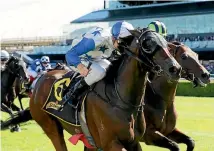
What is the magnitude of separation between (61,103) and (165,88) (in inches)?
54.5

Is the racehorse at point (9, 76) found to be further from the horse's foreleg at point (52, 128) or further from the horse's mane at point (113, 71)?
the horse's mane at point (113, 71)

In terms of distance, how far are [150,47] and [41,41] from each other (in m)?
62.7

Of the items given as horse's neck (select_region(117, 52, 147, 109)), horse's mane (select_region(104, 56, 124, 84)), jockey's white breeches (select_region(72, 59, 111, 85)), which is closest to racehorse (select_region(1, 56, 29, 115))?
jockey's white breeches (select_region(72, 59, 111, 85))

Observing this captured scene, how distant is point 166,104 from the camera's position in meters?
5.95

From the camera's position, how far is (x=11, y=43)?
63.0 m

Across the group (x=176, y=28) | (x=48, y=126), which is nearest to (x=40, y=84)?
(x=48, y=126)

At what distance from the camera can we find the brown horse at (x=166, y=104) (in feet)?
19.0

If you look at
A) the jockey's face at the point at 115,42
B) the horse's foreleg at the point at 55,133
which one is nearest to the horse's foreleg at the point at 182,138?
the horse's foreleg at the point at 55,133

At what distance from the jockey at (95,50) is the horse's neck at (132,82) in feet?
0.91

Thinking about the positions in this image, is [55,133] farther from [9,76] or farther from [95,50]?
[9,76]

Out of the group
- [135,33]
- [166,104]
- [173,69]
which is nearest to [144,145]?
[166,104]

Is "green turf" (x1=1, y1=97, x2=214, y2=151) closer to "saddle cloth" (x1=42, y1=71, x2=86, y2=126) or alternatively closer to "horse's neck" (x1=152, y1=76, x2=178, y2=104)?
"horse's neck" (x1=152, y1=76, x2=178, y2=104)

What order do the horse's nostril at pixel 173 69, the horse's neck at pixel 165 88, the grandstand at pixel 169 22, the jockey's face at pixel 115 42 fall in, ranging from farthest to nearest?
the grandstand at pixel 169 22, the horse's neck at pixel 165 88, the jockey's face at pixel 115 42, the horse's nostril at pixel 173 69

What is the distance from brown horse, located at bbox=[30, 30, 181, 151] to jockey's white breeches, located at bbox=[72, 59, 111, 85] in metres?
0.06
